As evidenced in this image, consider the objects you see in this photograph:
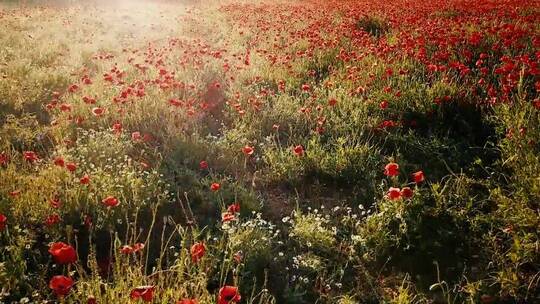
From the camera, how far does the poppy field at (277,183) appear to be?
3.07m

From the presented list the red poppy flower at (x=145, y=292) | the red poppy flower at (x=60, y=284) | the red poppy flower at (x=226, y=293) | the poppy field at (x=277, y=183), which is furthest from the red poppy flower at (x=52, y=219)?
the red poppy flower at (x=226, y=293)

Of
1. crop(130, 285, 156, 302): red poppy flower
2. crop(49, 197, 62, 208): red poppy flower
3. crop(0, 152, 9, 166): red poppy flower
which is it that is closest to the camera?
crop(130, 285, 156, 302): red poppy flower

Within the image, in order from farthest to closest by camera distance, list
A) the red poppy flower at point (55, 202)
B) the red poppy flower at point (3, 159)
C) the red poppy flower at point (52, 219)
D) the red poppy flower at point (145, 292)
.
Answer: the red poppy flower at point (3, 159) → the red poppy flower at point (55, 202) → the red poppy flower at point (52, 219) → the red poppy flower at point (145, 292)

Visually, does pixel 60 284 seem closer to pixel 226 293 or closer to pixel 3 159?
pixel 226 293

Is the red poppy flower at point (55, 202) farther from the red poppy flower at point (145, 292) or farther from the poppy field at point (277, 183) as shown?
the red poppy flower at point (145, 292)

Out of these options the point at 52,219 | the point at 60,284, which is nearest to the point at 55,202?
the point at 52,219

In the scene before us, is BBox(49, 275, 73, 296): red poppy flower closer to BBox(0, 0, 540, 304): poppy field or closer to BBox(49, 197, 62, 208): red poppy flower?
BBox(0, 0, 540, 304): poppy field

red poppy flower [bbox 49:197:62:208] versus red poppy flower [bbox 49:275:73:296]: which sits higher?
red poppy flower [bbox 49:275:73:296]

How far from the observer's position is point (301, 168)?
4.56 meters

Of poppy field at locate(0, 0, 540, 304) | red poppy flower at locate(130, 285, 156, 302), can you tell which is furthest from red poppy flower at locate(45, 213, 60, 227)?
red poppy flower at locate(130, 285, 156, 302)

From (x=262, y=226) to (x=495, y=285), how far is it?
181 cm

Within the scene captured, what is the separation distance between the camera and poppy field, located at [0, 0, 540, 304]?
3.07m

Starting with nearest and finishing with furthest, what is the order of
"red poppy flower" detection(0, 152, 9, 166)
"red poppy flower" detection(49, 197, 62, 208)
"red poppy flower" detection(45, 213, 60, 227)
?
"red poppy flower" detection(45, 213, 60, 227), "red poppy flower" detection(49, 197, 62, 208), "red poppy flower" detection(0, 152, 9, 166)

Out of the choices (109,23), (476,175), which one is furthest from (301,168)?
(109,23)
